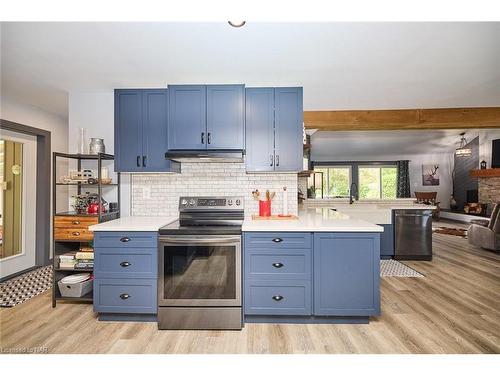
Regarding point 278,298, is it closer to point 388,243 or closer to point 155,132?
point 155,132

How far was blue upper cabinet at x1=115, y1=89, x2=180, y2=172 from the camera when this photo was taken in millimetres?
2754

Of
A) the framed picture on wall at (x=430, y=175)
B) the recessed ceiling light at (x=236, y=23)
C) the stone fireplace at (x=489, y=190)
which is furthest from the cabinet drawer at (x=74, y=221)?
the framed picture on wall at (x=430, y=175)

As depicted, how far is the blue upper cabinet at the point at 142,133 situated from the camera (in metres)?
2.75

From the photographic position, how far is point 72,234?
263 centimetres

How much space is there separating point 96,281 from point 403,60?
11.0ft

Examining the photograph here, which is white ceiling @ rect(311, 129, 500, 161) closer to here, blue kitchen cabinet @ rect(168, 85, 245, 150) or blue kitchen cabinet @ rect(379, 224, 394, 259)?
blue kitchen cabinet @ rect(379, 224, 394, 259)

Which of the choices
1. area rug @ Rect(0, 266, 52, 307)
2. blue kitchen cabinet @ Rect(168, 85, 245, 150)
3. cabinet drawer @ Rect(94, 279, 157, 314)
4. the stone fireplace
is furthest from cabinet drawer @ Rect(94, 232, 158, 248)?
the stone fireplace

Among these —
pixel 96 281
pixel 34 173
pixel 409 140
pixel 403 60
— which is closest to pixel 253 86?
pixel 403 60

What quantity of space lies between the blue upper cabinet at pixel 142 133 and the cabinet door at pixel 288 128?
3.81ft

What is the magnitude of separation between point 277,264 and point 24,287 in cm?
309

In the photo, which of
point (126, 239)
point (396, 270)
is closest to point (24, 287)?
→ point (126, 239)

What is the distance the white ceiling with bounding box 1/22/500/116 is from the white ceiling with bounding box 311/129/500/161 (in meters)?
4.23

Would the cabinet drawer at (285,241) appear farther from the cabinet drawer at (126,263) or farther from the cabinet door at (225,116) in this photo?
the cabinet door at (225,116)

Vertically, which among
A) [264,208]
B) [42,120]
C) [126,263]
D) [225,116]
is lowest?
[126,263]
